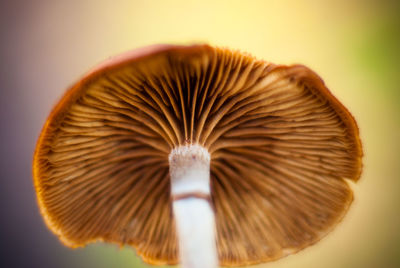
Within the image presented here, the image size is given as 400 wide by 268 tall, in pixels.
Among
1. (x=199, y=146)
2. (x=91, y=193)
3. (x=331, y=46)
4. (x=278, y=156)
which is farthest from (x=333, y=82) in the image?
(x=91, y=193)

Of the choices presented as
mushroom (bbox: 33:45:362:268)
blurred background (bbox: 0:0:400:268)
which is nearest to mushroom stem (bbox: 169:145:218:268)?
mushroom (bbox: 33:45:362:268)

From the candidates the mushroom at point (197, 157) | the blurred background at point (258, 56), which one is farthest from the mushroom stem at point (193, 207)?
the blurred background at point (258, 56)

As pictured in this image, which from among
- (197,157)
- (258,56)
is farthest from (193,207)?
(258,56)

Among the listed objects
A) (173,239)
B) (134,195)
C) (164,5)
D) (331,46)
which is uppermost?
(164,5)

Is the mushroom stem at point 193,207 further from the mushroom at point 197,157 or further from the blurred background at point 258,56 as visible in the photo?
the blurred background at point 258,56

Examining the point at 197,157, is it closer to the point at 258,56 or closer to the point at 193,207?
the point at 193,207

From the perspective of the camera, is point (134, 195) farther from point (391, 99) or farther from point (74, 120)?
point (391, 99)

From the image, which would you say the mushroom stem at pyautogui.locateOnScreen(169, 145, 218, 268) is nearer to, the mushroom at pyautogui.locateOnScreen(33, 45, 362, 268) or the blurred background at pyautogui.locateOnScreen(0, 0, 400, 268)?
the mushroom at pyautogui.locateOnScreen(33, 45, 362, 268)
